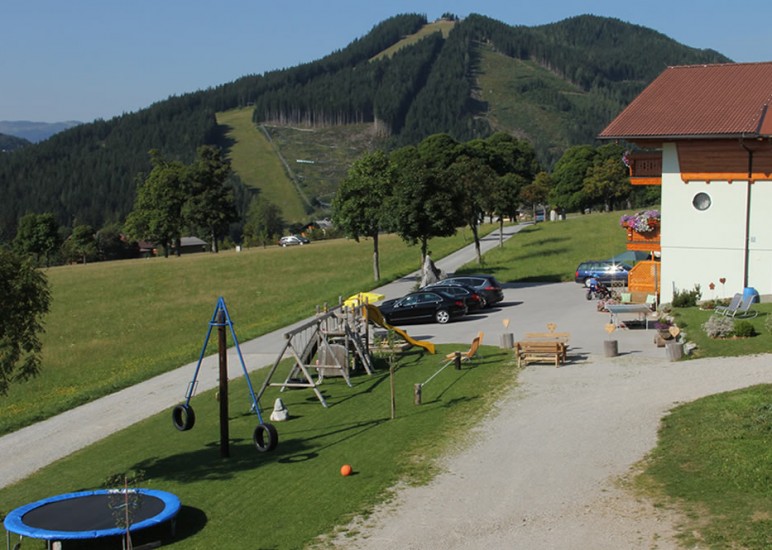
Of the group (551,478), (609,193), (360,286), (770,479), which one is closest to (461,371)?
(551,478)

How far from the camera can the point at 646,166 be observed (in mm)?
36594

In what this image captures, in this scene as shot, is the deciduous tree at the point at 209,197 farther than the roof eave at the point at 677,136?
Yes

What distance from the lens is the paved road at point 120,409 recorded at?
73.7 ft

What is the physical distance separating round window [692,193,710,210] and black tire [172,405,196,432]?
22083mm

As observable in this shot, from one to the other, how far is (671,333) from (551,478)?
1362 cm

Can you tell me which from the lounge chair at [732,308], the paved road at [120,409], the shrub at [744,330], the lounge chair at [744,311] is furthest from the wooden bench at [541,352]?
the lounge chair at [744,311]

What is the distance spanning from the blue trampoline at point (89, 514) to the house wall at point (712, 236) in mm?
25238

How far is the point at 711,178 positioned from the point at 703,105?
3.60 m

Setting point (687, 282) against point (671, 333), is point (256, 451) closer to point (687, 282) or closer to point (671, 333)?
point (671, 333)

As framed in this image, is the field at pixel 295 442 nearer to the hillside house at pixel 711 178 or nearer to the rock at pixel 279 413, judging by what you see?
the rock at pixel 279 413

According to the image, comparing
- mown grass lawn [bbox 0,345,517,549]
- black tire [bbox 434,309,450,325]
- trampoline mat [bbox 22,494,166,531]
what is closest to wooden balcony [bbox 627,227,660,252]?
black tire [bbox 434,309,450,325]

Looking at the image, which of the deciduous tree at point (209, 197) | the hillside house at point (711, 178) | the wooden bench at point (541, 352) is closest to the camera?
the wooden bench at point (541, 352)

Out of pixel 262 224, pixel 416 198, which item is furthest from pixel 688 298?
pixel 262 224

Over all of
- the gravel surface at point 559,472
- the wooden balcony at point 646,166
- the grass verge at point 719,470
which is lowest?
the gravel surface at point 559,472
